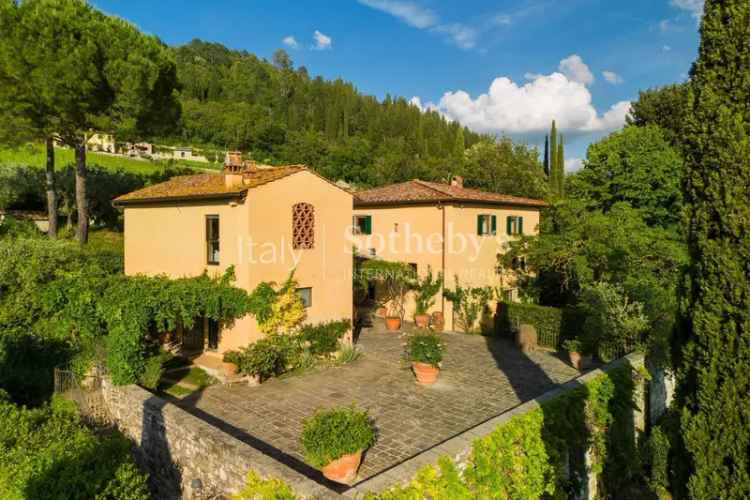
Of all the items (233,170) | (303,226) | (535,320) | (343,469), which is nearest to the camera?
(343,469)

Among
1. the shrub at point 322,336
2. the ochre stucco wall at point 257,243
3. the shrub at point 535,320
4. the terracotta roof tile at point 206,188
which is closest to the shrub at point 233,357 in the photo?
the ochre stucco wall at point 257,243

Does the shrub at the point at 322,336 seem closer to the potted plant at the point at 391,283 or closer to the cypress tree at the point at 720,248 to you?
the potted plant at the point at 391,283

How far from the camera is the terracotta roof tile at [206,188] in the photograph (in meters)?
12.7

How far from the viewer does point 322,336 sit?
14.0m

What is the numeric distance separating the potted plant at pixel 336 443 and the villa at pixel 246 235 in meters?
6.35

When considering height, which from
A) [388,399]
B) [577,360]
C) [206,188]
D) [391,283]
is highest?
[206,188]

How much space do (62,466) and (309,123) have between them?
84.8 m

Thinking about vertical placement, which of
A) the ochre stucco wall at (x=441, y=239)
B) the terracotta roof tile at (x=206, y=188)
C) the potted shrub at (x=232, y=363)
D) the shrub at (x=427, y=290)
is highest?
the terracotta roof tile at (x=206, y=188)

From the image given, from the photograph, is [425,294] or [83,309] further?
[425,294]

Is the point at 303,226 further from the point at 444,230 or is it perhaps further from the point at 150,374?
the point at 444,230

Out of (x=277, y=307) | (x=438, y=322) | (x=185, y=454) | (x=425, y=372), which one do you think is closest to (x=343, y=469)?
(x=185, y=454)

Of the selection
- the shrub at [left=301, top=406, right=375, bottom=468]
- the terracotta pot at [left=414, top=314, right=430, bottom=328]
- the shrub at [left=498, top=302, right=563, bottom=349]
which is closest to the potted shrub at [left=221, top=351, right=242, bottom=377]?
the shrub at [left=301, top=406, right=375, bottom=468]

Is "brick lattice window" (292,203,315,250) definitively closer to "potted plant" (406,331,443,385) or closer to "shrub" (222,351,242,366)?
"shrub" (222,351,242,366)

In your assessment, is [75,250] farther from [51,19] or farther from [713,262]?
[713,262]
